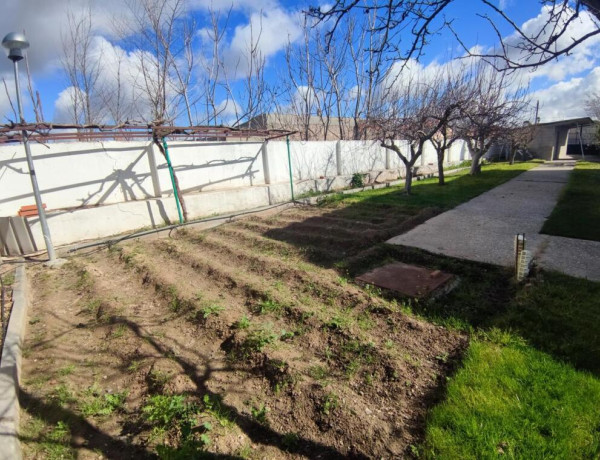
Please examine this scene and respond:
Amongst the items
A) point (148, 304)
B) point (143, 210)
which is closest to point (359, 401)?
point (148, 304)

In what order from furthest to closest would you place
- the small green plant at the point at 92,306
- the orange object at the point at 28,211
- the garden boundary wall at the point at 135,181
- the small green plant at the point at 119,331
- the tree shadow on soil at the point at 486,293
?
the garden boundary wall at the point at 135,181
the orange object at the point at 28,211
the small green plant at the point at 92,306
the small green plant at the point at 119,331
the tree shadow on soil at the point at 486,293

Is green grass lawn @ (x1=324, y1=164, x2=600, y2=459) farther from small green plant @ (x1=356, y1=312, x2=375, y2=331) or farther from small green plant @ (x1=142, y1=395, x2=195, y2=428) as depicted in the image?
small green plant @ (x1=142, y1=395, x2=195, y2=428)

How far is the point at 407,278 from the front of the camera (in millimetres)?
4051

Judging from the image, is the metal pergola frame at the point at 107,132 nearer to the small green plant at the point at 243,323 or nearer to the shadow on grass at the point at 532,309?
the small green plant at the point at 243,323

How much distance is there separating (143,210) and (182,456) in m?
6.90

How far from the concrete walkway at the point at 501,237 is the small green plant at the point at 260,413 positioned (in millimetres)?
3719

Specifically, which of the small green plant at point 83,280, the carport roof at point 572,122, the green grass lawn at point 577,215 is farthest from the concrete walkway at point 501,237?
the carport roof at point 572,122

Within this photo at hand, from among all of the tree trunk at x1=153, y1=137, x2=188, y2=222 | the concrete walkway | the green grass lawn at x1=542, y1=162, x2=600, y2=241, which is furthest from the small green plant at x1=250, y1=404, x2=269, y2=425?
the tree trunk at x1=153, y1=137, x2=188, y2=222

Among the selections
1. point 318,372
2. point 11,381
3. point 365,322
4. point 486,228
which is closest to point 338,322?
point 365,322

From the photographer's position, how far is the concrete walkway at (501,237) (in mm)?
4234

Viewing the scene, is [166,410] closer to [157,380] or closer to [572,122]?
[157,380]

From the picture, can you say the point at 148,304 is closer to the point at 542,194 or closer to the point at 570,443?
the point at 570,443

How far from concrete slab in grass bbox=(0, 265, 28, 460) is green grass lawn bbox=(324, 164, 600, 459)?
2528 millimetres

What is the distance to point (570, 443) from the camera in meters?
1.72
